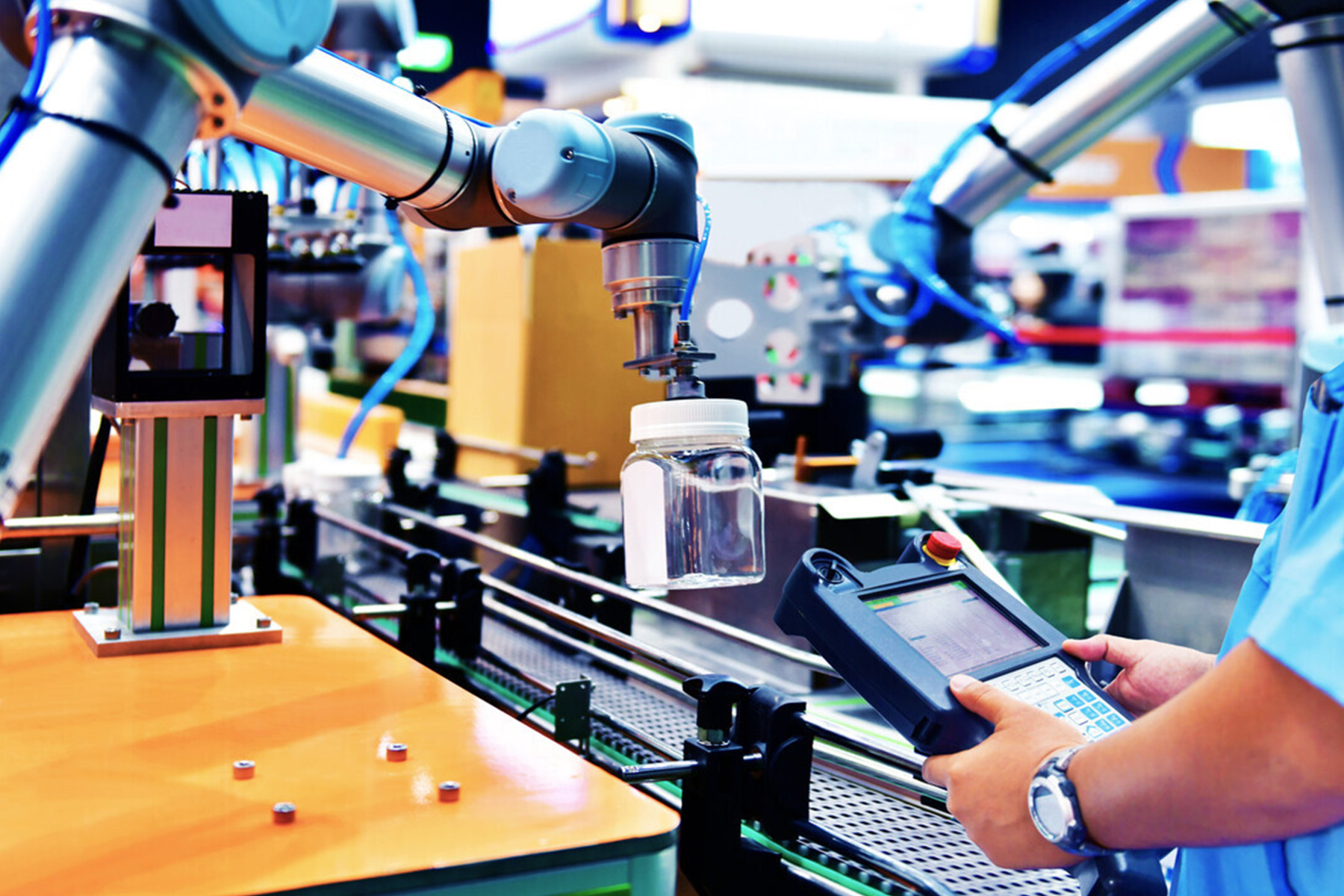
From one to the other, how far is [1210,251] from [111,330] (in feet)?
26.7

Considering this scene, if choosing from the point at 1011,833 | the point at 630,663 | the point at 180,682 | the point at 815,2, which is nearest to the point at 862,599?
the point at 1011,833

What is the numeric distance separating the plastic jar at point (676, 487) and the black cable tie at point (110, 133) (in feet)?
1.33

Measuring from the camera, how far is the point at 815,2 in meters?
3.16

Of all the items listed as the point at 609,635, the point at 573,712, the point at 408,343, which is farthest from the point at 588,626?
the point at 408,343

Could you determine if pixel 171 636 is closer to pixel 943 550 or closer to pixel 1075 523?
pixel 943 550

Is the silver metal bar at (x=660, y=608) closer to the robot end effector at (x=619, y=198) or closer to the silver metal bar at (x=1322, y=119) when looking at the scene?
the robot end effector at (x=619, y=198)

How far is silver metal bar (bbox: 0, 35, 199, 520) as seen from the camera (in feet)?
1.92

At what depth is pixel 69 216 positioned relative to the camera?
599 mm

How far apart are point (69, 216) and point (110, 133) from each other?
5cm

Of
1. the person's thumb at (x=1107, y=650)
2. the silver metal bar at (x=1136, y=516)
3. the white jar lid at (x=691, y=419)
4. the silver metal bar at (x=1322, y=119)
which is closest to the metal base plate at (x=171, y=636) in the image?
the white jar lid at (x=691, y=419)

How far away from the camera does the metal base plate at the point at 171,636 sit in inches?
48.9

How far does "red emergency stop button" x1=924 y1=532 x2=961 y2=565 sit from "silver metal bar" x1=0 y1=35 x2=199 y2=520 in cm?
65

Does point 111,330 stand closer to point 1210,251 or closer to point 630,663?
point 630,663

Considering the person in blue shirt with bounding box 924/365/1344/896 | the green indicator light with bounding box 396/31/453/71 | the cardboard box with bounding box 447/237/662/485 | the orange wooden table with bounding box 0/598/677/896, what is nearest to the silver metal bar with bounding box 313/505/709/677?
the orange wooden table with bounding box 0/598/677/896
